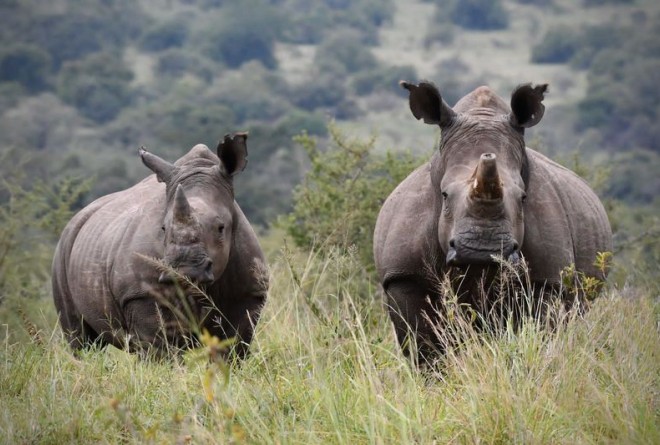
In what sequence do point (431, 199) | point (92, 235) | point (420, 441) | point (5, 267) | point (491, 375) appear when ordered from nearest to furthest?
point (420, 441), point (491, 375), point (431, 199), point (92, 235), point (5, 267)

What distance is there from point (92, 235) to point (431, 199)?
10.6 feet

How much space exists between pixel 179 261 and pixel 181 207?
1.19 feet

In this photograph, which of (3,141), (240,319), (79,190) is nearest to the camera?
(240,319)

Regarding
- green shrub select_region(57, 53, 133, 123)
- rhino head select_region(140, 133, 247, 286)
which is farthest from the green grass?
green shrub select_region(57, 53, 133, 123)

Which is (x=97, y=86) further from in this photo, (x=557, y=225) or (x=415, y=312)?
(x=557, y=225)

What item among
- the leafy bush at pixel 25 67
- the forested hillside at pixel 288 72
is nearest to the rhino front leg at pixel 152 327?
the forested hillside at pixel 288 72

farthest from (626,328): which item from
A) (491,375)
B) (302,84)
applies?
(302,84)

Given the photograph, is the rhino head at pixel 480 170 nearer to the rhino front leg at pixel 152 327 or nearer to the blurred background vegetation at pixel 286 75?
the rhino front leg at pixel 152 327

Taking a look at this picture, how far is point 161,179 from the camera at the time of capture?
29.1 feet

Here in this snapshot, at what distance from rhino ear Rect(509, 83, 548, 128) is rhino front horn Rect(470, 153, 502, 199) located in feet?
2.66

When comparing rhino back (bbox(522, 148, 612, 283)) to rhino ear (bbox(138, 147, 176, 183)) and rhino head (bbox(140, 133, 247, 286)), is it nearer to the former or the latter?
rhino head (bbox(140, 133, 247, 286))

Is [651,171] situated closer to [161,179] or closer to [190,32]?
[161,179]

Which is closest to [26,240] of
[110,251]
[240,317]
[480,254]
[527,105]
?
[110,251]

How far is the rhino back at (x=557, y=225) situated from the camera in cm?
750
